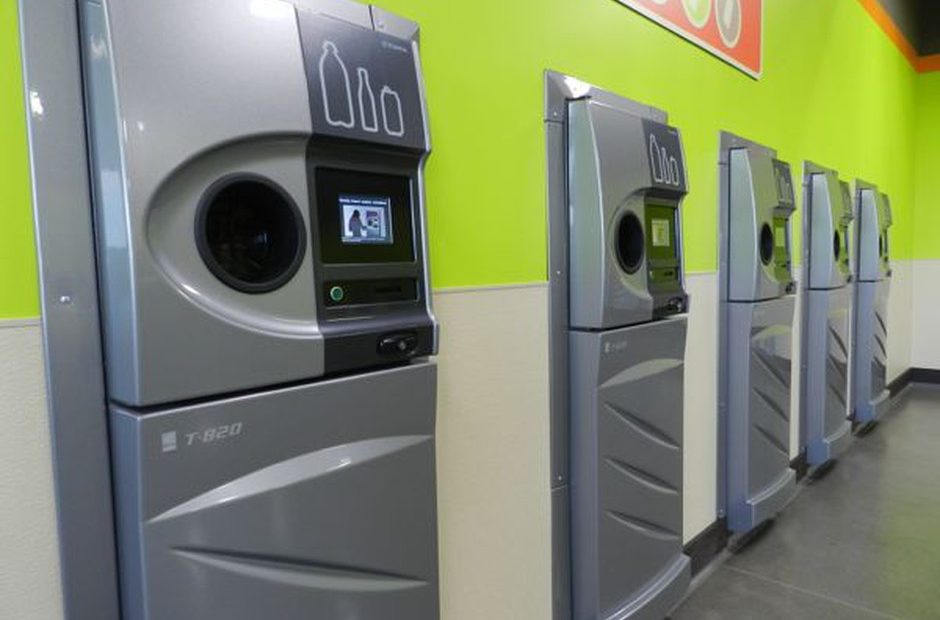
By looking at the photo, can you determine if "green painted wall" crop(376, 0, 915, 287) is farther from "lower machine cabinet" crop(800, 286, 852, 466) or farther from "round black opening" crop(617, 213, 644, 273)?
"lower machine cabinet" crop(800, 286, 852, 466)

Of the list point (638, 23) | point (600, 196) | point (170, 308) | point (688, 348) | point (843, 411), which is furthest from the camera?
point (843, 411)

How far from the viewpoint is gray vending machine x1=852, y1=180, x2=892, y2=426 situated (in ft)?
15.1

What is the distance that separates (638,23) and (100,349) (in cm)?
186

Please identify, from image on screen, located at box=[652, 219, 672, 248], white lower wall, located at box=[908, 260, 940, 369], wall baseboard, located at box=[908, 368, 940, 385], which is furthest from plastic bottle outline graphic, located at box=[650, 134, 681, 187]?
wall baseboard, located at box=[908, 368, 940, 385]

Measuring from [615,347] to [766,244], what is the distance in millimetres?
1461

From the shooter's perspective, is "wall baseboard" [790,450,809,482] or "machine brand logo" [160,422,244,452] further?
"wall baseboard" [790,450,809,482]

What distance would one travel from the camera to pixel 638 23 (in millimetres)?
2074

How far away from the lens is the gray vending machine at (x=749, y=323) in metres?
2.66

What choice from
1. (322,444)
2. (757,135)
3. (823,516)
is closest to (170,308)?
(322,444)

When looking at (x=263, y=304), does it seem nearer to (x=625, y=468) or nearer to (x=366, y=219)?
(x=366, y=219)

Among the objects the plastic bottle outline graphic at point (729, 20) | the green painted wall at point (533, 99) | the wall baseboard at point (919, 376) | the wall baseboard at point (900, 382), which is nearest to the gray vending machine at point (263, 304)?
the green painted wall at point (533, 99)

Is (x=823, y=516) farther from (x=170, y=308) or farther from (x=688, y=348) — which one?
(x=170, y=308)

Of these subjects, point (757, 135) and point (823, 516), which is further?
point (823, 516)

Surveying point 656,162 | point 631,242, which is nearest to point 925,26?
point 656,162
